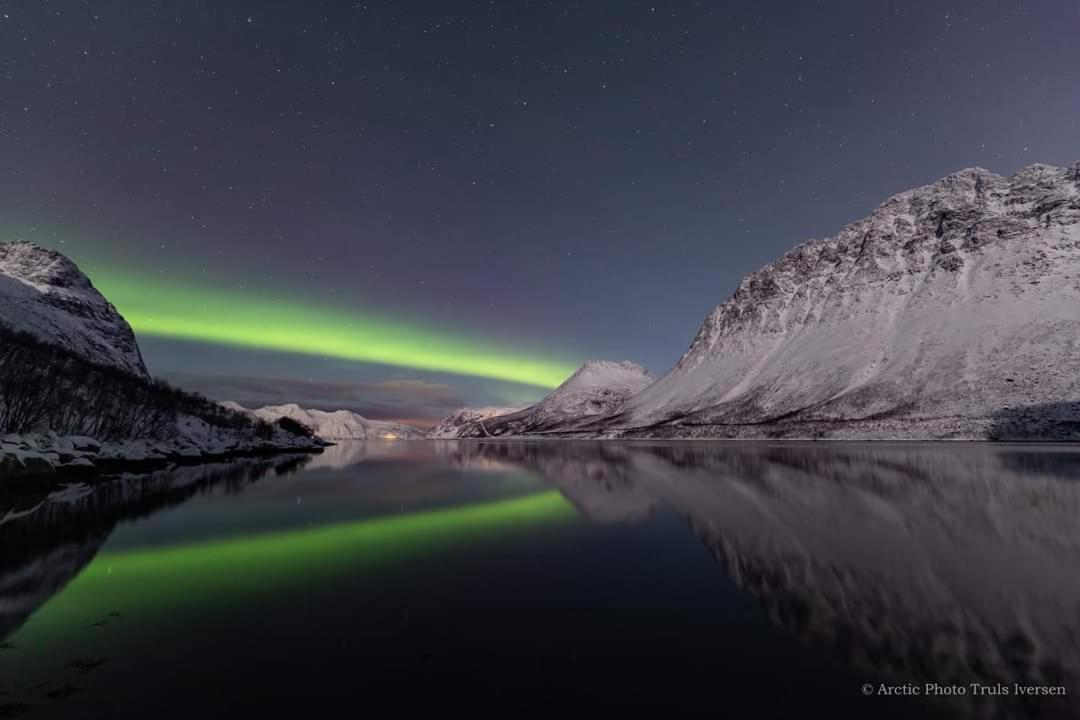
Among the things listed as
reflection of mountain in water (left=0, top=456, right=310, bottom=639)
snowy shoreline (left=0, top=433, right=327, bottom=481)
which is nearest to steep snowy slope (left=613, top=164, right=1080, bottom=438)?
snowy shoreline (left=0, top=433, right=327, bottom=481)

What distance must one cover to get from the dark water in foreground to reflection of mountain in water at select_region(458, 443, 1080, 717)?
75 millimetres

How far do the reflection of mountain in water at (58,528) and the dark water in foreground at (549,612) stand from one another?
0.44 feet

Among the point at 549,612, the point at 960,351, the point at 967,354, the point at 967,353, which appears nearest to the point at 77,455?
the point at 549,612

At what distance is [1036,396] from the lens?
396 feet

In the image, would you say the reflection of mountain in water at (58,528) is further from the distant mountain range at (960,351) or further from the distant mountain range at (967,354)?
the distant mountain range at (967,354)

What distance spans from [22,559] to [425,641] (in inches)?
569

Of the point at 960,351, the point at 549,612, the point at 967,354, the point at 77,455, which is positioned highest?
the point at 960,351

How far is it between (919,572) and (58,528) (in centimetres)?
2917

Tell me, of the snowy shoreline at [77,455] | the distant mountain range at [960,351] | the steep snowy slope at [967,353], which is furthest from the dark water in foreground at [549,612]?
the steep snowy slope at [967,353]

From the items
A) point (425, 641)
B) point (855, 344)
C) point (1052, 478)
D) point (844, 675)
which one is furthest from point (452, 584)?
point (855, 344)

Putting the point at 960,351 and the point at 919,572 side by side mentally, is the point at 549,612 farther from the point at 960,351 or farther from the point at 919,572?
the point at 960,351

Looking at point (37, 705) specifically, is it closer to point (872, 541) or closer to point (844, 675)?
point (844, 675)

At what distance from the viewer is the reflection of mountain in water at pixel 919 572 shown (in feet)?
25.5

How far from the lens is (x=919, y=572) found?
485 inches
